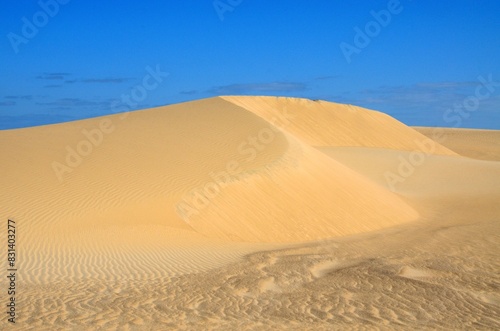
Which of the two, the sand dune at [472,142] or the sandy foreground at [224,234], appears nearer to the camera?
the sandy foreground at [224,234]

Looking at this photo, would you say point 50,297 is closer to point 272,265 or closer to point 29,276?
point 29,276

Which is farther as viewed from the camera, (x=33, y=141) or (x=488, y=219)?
(x=33, y=141)

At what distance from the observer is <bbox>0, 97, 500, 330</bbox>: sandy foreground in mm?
7484

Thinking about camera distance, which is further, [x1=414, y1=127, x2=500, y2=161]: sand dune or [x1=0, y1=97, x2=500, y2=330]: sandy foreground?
[x1=414, y1=127, x2=500, y2=161]: sand dune

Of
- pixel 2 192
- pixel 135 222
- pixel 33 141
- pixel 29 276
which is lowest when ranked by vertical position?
pixel 29 276

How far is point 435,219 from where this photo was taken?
60.7 ft

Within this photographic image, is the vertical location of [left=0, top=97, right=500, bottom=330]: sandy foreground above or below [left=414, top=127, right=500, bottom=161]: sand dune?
below

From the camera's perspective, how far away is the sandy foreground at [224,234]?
7484 mm

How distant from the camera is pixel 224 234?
44.2 feet

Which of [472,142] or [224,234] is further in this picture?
[472,142]

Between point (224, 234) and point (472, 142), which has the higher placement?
point (472, 142)

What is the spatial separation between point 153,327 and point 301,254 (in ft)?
17.6

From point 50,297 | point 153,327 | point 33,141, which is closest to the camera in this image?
point 153,327

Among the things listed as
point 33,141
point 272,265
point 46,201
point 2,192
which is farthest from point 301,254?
point 33,141
